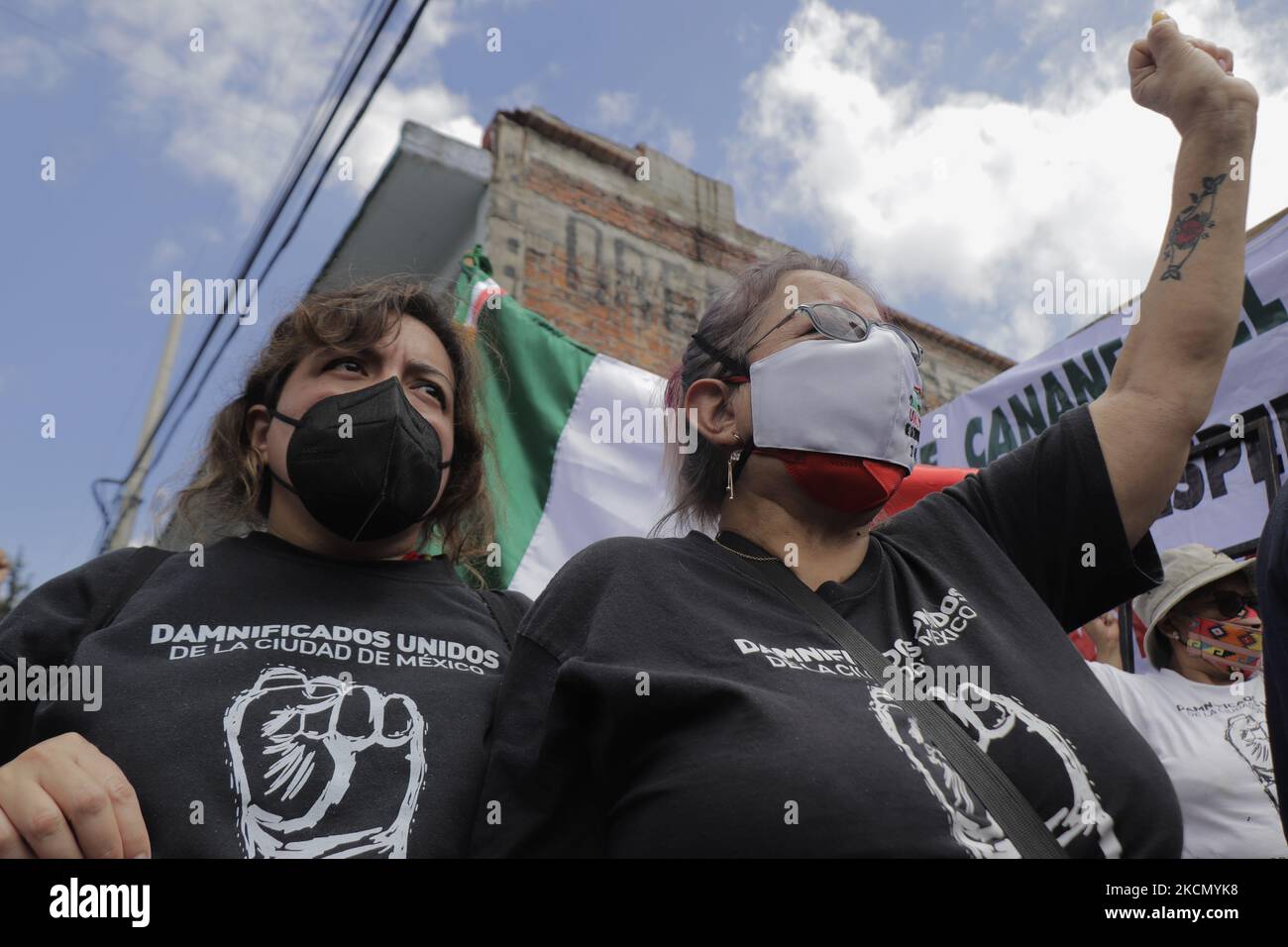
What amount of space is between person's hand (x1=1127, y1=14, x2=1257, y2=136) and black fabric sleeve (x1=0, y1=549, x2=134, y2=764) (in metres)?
2.05

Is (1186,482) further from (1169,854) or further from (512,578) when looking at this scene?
(1169,854)

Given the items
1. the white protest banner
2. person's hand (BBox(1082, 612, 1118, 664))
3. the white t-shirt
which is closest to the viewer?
the white t-shirt

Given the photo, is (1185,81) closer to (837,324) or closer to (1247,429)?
(837,324)

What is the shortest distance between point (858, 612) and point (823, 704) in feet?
0.88

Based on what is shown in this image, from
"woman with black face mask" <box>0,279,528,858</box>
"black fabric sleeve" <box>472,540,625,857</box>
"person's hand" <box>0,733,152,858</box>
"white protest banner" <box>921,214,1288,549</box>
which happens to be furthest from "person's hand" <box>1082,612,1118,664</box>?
"person's hand" <box>0,733,152,858</box>

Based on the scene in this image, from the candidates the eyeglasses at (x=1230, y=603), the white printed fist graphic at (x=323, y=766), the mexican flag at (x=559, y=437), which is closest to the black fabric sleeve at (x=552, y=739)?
the white printed fist graphic at (x=323, y=766)

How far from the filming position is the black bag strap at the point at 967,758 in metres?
1.18

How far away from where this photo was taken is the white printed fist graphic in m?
1.41

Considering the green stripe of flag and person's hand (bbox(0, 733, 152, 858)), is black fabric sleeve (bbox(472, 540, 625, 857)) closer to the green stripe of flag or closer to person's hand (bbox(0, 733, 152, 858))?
person's hand (bbox(0, 733, 152, 858))

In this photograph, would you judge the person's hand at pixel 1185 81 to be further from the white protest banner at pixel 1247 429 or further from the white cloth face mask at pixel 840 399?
the white protest banner at pixel 1247 429

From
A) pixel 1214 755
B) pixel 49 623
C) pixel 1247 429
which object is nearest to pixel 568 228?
pixel 1247 429

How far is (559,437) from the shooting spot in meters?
4.09

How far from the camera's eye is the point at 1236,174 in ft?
5.53
